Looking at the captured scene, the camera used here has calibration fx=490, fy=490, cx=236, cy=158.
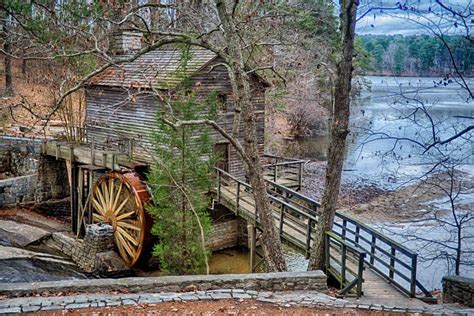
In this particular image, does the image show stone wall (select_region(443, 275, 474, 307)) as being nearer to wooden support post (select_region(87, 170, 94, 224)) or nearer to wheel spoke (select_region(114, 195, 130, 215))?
wheel spoke (select_region(114, 195, 130, 215))

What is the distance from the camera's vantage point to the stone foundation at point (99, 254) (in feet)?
51.8

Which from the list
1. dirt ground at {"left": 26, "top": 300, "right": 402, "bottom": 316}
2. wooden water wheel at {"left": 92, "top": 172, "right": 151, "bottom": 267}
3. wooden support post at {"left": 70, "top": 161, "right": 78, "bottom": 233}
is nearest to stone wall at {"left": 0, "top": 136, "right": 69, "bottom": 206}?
wooden support post at {"left": 70, "top": 161, "right": 78, "bottom": 233}

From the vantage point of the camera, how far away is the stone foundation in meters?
15.8

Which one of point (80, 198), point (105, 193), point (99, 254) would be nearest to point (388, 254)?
point (99, 254)

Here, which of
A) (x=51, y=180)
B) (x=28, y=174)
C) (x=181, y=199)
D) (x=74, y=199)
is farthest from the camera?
(x=51, y=180)

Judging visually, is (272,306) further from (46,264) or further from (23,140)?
(23,140)

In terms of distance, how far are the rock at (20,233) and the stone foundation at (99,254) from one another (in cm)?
172

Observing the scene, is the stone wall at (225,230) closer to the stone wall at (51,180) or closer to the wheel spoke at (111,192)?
the wheel spoke at (111,192)

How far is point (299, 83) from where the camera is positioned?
33719mm

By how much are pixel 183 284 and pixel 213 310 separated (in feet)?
3.14

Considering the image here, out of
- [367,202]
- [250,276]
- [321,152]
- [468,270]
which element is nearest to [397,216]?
[367,202]

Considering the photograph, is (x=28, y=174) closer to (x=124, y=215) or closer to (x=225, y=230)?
(x=124, y=215)

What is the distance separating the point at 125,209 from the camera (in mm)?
16641

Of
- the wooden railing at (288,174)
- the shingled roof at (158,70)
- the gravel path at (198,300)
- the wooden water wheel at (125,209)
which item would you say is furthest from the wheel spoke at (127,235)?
the gravel path at (198,300)
